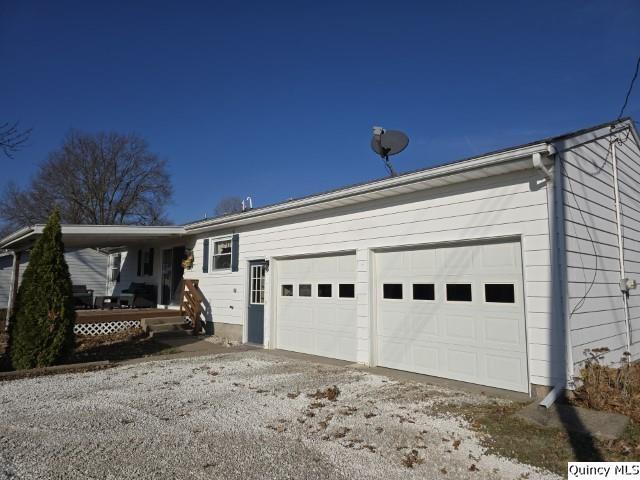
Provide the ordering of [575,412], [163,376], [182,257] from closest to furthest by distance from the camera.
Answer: [575,412] → [163,376] → [182,257]

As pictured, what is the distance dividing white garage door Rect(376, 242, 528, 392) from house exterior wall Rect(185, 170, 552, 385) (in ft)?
0.82

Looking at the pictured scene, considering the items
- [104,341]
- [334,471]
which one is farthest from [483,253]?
[104,341]

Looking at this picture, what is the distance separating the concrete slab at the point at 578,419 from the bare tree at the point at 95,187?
104ft

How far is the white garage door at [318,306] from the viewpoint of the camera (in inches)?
328

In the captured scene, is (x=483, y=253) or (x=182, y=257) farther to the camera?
(x=182, y=257)

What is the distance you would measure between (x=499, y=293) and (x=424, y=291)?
4.29 feet

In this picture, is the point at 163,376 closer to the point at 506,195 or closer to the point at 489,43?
the point at 506,195

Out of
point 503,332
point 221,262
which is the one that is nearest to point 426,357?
point 503,332

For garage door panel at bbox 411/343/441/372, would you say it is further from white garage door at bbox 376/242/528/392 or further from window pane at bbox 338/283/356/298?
window pane at bbox 338/283/356/298

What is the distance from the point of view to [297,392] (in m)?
5.90

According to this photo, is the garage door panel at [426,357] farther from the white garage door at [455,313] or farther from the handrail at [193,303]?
the handrail at [193,303]

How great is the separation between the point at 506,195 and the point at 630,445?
339cm

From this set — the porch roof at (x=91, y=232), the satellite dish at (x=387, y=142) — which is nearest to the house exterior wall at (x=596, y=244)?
the satellite dish at (x=387, y=142)

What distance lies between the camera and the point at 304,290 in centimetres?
937
